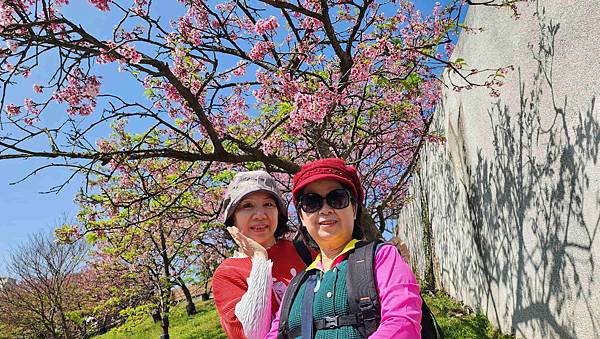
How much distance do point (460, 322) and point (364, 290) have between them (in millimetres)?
5249

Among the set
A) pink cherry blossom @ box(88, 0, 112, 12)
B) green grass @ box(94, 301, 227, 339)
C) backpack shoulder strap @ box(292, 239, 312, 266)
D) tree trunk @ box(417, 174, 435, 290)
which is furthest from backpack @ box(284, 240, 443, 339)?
green grass @ box(94, 301, 227, 339)

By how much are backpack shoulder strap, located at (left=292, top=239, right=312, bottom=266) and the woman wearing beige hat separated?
18 millimetres

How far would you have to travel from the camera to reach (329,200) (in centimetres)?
151

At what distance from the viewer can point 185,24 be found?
18.8 feet

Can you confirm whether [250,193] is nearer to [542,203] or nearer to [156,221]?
[542,203]

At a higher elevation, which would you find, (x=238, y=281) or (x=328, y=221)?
(x=328, y=221)

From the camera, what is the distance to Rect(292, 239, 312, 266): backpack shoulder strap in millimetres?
1947

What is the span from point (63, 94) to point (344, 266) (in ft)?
14.9

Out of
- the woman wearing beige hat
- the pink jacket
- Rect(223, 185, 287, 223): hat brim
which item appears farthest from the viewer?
Rect(223, 185, 287, 223): hat brim

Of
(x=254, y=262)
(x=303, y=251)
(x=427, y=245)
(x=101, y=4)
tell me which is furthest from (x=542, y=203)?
(x=427, y=245)

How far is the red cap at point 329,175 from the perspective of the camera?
1.50 m

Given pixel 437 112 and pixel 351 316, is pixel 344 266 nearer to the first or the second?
pixel 351 316

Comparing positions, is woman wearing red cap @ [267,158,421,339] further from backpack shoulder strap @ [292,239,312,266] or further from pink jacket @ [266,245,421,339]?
backpack shoulder strap @ [292,239,312,266]

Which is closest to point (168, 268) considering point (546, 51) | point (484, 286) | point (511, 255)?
point (484, 286)
